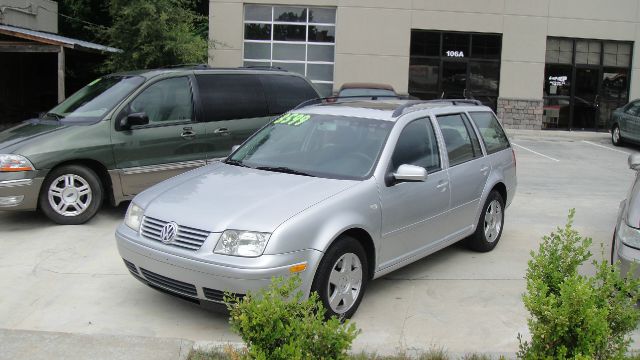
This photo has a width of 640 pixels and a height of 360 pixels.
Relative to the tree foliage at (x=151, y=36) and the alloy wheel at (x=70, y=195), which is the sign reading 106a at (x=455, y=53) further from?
the alloy wheel at (x=70, y=195)

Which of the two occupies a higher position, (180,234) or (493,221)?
(180,234)

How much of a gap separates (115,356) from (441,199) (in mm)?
3186

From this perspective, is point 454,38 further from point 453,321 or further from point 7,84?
point 453,321

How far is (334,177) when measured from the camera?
5469 millimetres

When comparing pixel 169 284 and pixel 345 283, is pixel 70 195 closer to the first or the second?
pixel 169 284

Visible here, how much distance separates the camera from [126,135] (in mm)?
8078

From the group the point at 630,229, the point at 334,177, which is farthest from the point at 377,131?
the point at 630,229

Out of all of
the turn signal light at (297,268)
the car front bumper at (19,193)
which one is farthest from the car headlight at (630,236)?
the car front bumper at (19,193)

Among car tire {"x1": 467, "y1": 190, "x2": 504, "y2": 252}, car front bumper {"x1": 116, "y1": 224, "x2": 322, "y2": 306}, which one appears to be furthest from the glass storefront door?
car front bumper {"x1": 116, "y1": 224, "x2": 322, "y2": 306}

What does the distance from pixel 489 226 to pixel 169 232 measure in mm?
3738

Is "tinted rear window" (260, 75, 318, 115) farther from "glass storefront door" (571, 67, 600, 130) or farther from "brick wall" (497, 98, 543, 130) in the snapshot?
"glass storefront door" (571, 67, 600, 130)

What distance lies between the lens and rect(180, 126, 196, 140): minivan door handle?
8508mm

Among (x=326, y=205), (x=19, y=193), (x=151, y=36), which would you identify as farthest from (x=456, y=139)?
(x=151, y=36)

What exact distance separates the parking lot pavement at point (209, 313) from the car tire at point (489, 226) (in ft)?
0.39
